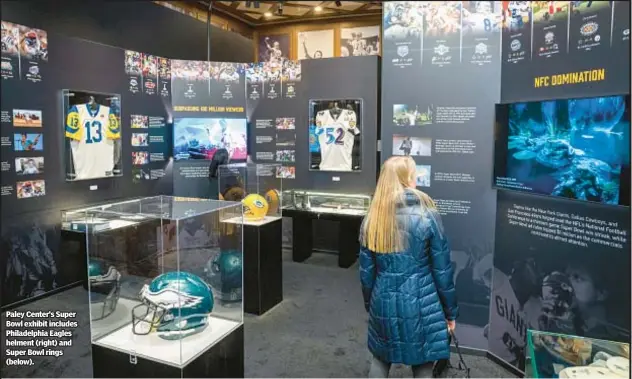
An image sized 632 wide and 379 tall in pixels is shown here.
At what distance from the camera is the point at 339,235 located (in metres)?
6.75

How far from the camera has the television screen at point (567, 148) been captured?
2594 mm

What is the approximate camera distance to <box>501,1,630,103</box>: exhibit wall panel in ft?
8.73

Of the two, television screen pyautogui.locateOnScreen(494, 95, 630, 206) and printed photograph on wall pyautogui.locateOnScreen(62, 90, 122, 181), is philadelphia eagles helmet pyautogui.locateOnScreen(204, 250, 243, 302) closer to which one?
television screen pyautogui.locateOnScreen(494, 95, 630, 206)

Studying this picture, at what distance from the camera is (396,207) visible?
2.48 metres

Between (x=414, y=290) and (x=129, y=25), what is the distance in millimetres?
5566

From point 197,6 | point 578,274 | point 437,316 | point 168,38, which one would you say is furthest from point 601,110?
point 197,6

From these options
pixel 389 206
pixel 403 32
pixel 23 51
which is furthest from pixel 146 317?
pixel 23 51

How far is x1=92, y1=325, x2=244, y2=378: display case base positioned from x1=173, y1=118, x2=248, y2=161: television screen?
16.2 ft

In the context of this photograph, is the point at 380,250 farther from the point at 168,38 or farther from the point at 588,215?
the point at 168,38

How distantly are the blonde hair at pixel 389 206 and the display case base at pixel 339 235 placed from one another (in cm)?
388

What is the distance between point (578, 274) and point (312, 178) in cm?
449

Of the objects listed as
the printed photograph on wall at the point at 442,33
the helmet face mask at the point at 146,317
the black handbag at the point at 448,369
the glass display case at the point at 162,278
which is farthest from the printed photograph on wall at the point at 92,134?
the black handbag at the point at 448,369

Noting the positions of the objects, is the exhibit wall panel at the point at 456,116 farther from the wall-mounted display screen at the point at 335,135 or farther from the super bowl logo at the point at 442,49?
the wall-mounted display screen at the point at 335,135

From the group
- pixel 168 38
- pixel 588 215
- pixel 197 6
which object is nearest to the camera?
pixel 588 215
